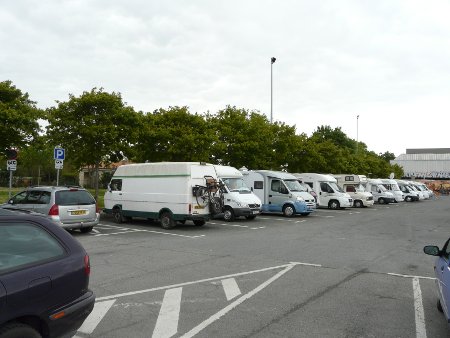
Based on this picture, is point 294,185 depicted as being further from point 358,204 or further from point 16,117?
point 16,117

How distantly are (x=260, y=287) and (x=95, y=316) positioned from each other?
2.78 metres

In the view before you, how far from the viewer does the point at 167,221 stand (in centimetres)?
1616

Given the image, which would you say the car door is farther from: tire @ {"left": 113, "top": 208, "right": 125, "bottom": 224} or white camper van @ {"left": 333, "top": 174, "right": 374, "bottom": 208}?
white camper van @ {"left": 333, "top": 174, "right": 374, "bottom": 208}

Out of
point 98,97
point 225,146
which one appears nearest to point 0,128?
point 98,97

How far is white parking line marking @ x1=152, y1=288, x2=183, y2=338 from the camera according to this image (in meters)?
4.95

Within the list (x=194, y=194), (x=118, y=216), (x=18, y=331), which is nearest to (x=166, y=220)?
(x=194, y=194)

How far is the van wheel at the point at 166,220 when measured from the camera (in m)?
16.0

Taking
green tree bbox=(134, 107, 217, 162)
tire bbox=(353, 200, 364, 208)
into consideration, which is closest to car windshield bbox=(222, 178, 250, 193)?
green tree bbox=(134, 107, 217, 162)

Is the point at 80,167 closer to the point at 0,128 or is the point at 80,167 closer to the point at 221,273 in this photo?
the point at 0,128

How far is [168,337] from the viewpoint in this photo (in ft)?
15.7

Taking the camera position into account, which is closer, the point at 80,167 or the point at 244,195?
the point at 244,195

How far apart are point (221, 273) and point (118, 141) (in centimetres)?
1419

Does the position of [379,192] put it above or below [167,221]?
above

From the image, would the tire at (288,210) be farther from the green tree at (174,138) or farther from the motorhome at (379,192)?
the motorhome at (379,192)
